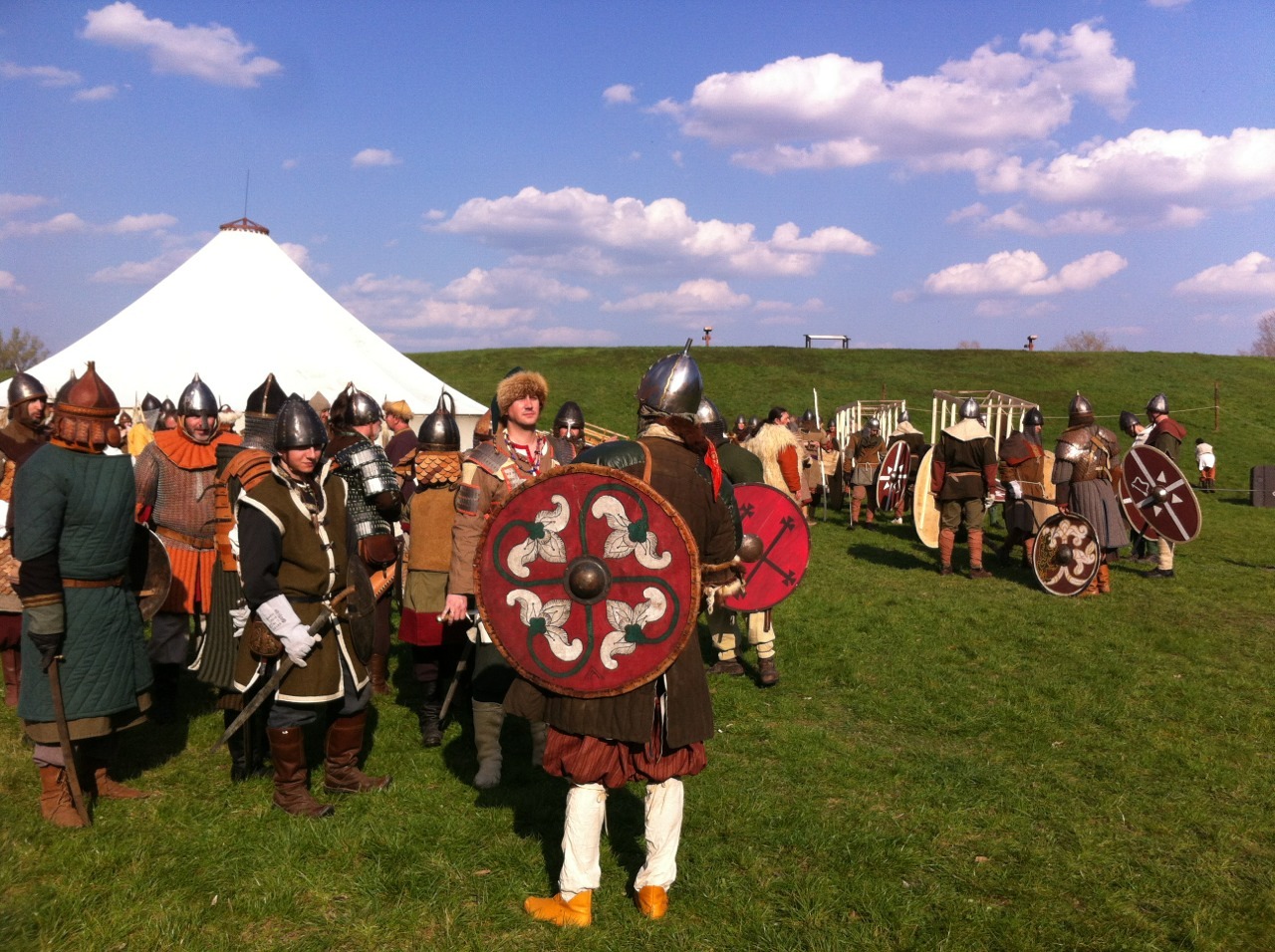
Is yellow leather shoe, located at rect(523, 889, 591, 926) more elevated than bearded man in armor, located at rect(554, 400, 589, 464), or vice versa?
bearded man in armor, located at rect(554, 400, 589, 464)

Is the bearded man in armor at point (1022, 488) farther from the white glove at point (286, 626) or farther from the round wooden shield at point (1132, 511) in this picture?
the white glove at point (286, 626)

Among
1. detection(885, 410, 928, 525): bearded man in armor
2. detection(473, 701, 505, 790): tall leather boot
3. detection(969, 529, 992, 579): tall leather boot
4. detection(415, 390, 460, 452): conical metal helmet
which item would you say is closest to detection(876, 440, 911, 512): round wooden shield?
detection(885, 410, 928, 525): bearded man in armor

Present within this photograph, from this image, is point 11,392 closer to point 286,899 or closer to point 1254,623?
point 286,899

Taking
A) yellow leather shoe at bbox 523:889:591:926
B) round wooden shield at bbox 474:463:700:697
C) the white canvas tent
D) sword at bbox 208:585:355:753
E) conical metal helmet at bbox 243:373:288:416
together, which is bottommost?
yellow leather shoe at bbox 523:889:591:926

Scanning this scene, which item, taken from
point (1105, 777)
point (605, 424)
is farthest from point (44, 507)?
point (605, 424)

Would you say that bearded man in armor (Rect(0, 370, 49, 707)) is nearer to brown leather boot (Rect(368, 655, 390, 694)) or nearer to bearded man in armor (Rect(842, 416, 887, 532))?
brown leather boot (Rect(368, 655, 390, 694))

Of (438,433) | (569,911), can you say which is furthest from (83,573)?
(569,911)

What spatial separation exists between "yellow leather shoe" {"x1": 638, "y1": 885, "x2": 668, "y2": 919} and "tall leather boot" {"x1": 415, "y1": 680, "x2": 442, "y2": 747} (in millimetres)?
2215

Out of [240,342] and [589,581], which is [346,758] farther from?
[240,342]

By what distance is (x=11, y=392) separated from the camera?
22.6ft

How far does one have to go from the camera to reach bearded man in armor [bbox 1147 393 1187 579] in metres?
10.8

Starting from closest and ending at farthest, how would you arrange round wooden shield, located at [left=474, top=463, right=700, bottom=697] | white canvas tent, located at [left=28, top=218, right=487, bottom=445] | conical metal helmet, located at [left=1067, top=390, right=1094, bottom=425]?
→ round wooden shield, located at [left=474, top=463, right=700, bottom=697] → conical metal helmet, located at [left=1067, top=390, right=1094, bottom=425] → white canvas tent, located at [left=28, top=218, right=487, bottom=445]

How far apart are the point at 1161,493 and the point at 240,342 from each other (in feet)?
45.8

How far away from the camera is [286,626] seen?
390cm
